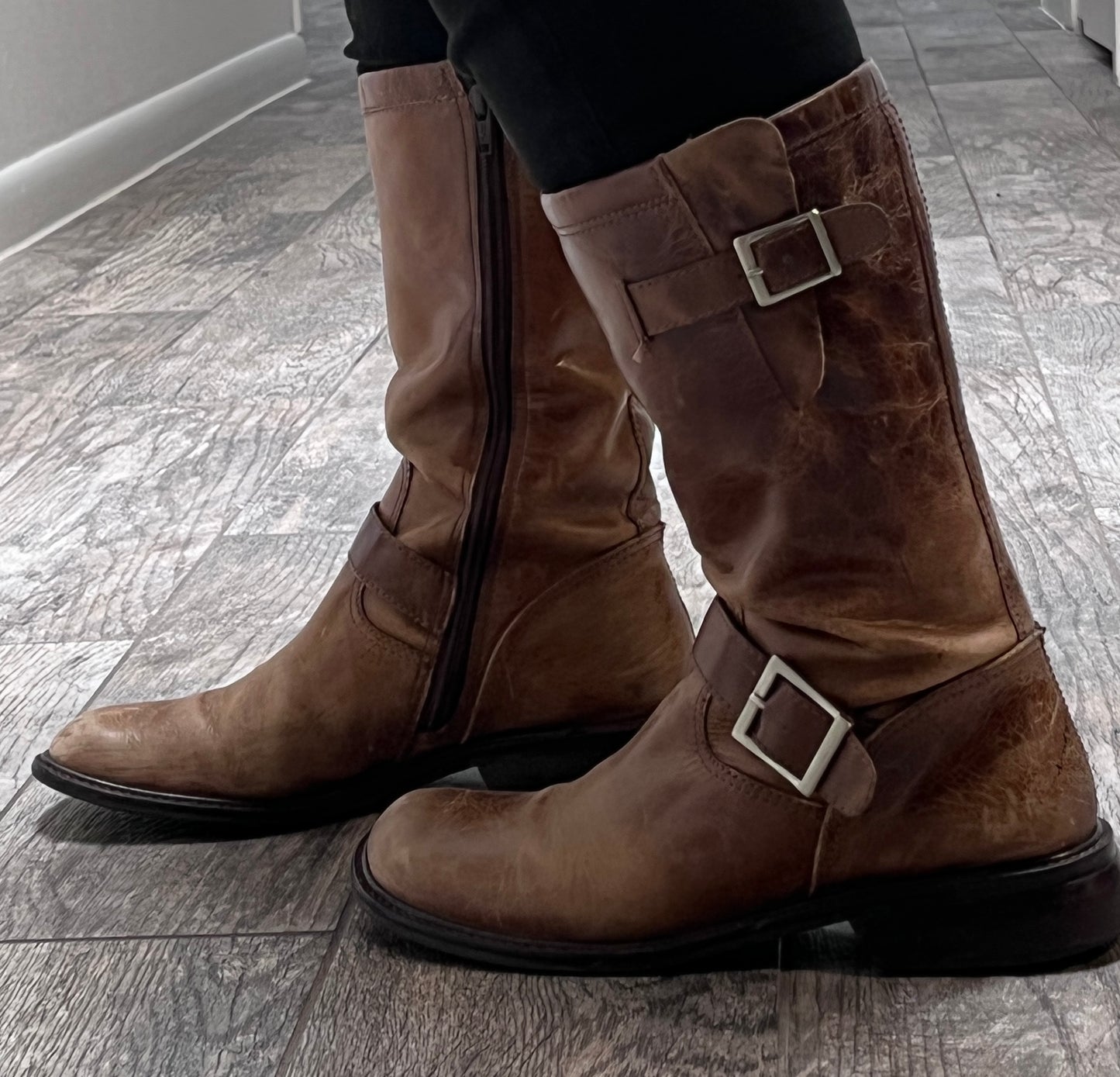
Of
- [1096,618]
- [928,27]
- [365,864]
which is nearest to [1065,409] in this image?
[1096,618]

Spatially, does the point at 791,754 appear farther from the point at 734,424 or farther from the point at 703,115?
the point at 703,115

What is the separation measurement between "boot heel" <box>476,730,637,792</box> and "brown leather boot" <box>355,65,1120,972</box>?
0.46ft

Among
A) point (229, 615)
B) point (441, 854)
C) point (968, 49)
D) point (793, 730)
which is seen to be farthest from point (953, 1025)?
point (968, 49)

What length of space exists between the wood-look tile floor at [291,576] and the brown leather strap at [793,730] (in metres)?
0.10

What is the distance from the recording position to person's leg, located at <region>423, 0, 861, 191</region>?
542 mm

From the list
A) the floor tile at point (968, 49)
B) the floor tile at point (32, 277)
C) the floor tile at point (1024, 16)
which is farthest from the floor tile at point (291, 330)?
the floor tile at point (1024, 16)

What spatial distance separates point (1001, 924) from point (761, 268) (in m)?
0.32

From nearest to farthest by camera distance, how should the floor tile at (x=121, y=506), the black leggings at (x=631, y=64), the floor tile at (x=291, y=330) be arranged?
1. the black leggings at (x=631, y=64)
2. the floor tile at (x=121, y=506)
3. the floor tile at (x=291, y=330)

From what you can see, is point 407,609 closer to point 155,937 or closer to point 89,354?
point 155,937

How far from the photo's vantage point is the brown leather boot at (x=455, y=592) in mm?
780

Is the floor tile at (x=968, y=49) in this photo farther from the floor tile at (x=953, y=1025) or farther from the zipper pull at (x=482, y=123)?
the floor tile at (x=953, y=1025)

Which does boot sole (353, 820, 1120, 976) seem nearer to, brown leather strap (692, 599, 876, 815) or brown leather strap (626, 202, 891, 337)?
brown leather strap (692, 599, 876, 815)

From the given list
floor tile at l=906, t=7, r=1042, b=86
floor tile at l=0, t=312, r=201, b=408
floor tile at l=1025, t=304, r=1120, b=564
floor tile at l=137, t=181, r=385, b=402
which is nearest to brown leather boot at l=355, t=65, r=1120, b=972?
floor tile at l=1025, t=304, r=1120, b=564

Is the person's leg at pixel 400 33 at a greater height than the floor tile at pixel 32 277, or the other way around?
the person's leg at pixel 400 33
